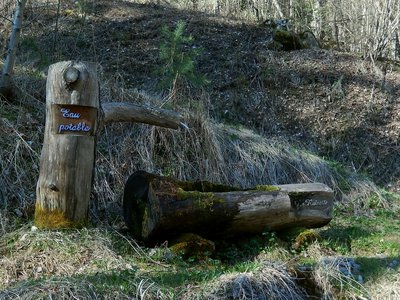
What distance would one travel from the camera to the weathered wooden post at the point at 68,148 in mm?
5258

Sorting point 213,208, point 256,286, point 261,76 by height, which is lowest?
point 256,286

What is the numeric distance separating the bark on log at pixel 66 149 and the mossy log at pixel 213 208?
2.10ft

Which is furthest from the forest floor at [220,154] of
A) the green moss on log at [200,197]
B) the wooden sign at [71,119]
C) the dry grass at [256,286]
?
the wooden sign at [71,119]

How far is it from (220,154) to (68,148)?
9.92 feet

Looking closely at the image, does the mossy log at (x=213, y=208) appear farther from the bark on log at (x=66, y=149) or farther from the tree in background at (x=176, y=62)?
the tree in background at (x=176, y=62)

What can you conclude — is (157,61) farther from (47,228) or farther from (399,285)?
(399,285)

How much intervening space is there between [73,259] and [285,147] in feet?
15.9

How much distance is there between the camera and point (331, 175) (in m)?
8.59

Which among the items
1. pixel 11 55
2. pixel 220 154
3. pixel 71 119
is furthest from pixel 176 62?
pixel 71 119

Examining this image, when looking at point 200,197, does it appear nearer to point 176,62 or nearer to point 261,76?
point 176,62

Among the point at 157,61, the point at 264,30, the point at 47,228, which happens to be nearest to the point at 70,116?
the point at 47,228

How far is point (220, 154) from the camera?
7.84m

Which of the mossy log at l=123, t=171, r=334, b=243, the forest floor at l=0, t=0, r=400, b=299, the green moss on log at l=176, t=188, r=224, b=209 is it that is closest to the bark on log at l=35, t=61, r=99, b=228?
the forest floor at l=0, t=0, r=400, b=299

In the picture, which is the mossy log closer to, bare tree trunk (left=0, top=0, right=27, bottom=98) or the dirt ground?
bare tree trunk (left=0, top=0, right=27, bottom=98)
